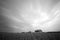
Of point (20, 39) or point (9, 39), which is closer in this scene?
point (9, 39)

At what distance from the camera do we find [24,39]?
2.11 metres

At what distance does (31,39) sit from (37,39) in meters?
0.44

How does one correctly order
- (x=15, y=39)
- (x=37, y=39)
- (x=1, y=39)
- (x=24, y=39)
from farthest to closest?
1. (x=37, y=39)
2. (x=24, y=39)
3. (x=15, y=39)
4. (x=1, y=39)

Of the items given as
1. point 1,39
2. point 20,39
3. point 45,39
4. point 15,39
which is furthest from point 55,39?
point 1,39

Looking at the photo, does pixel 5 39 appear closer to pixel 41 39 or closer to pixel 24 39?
pixel 24 39

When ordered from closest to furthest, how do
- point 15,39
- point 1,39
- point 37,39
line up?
point 1,39, point 15,39, point 37,39

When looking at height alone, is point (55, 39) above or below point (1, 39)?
below

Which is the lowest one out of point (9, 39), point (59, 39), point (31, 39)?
point (59, 39)

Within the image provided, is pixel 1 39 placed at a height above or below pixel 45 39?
above

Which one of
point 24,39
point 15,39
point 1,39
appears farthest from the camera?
point 24,39

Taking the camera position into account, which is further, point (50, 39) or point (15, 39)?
point (50, 39)

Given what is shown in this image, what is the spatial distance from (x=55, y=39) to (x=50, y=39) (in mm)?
361

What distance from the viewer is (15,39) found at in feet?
6.48

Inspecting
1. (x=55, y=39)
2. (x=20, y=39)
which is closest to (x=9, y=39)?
(x=20, y=39)
